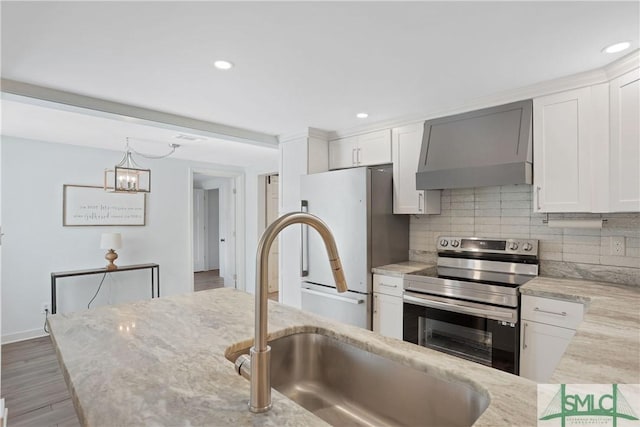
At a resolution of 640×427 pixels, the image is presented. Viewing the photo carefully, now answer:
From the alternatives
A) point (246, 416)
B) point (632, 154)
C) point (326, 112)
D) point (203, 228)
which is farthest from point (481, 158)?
point (203, 228)

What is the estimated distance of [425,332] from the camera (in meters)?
2.61

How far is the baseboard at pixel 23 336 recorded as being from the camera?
366cm

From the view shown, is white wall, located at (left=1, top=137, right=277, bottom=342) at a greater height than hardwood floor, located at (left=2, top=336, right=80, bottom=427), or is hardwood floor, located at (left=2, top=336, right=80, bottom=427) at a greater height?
white wall, located at (left=1, top=137, right=277, bottom=342)

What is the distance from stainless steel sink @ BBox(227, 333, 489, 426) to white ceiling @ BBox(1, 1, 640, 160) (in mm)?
1387

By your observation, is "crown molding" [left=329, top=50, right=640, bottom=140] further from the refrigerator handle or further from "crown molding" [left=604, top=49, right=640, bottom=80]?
the refrigerator handle

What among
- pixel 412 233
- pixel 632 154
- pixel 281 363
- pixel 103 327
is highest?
pixel 632 154

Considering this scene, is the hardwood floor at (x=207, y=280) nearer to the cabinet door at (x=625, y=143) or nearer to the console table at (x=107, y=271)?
the console table at (x=107, y=271)

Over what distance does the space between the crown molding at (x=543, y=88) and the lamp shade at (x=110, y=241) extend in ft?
11.1

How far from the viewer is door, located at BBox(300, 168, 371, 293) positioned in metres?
2.90

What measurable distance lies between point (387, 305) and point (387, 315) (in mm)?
80

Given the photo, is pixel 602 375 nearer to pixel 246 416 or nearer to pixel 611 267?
pixel 246 416

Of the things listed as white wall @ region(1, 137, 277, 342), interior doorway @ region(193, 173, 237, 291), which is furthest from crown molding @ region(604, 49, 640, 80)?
interior doorway @ region(193, 173, 237, 291)

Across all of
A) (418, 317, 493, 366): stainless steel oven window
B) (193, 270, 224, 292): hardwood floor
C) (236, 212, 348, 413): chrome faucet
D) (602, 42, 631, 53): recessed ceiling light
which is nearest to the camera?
(236, 212, 348, 413): chrome faucet

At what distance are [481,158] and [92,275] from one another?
447cm
